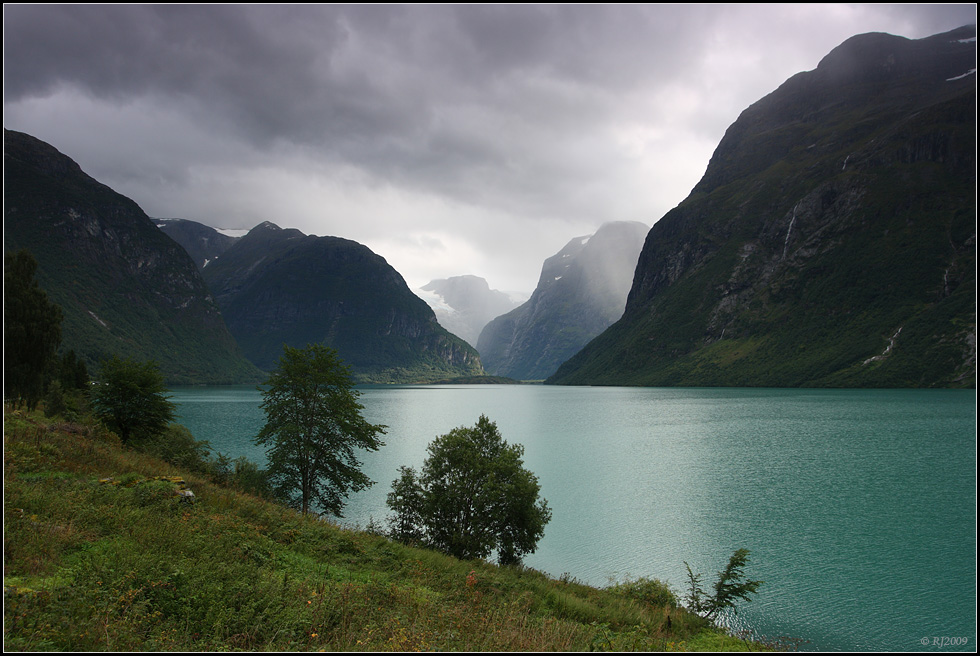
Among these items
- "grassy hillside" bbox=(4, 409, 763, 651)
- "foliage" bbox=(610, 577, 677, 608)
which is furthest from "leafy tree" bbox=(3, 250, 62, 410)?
"foliage" bbox=(610, 577, 677, 608)

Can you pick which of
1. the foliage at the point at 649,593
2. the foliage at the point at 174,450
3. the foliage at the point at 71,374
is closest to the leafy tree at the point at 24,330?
the foliage at the point at 174,450

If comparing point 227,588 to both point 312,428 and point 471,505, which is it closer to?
point 471,505

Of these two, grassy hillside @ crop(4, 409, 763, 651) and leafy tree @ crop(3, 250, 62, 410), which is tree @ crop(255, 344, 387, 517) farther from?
leafy tree @ crop(3, 250, 62, 410)

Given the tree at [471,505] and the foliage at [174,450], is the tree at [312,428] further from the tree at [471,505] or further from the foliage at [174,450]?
the tree at [471,505]

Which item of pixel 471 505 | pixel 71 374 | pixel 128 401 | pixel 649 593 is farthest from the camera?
pixel 71 374

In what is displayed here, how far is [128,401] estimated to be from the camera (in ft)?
105

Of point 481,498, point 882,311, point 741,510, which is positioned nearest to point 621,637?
point 481,498

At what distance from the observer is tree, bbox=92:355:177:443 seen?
31.6 m

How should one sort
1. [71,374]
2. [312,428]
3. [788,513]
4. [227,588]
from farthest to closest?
[71,374] < [788,513] < [312,428] < [227,588]

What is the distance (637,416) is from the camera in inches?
4031

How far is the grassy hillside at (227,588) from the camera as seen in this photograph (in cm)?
895

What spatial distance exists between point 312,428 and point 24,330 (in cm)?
2507

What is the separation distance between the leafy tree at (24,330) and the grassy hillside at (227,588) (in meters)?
23.4

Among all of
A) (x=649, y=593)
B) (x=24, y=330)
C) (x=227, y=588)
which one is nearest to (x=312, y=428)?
(x=227, y=588)
